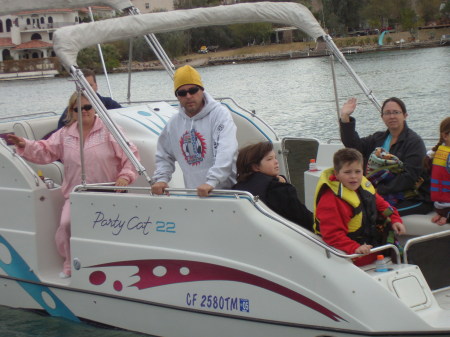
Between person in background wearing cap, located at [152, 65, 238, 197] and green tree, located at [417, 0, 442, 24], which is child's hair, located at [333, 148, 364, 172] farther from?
→ green tree, located at [417, 0, 442, 24]

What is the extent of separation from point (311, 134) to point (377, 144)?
1442 centimetres

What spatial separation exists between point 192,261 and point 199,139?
890mm

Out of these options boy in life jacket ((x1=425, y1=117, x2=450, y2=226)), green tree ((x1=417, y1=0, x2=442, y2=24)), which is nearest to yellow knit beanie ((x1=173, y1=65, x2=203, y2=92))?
boy in life jacket ((x1=425, y1=117, x2=450, y2=226))

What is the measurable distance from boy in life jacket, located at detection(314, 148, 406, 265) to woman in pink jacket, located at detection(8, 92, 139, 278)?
1.92 metres

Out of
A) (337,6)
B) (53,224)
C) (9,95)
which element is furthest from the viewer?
(337,6)

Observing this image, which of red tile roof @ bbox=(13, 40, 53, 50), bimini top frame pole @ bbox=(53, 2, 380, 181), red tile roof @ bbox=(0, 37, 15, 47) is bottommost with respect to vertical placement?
bimini top frame pole @ bbox=(53, 2, 380, 181)

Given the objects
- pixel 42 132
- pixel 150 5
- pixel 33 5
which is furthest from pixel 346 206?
pixel 150 5

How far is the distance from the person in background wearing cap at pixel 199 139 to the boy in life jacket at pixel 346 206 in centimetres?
75

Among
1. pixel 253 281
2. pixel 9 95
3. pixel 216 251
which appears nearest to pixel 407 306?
pixel 253 281

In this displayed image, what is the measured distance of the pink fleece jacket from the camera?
253 inches

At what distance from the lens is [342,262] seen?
16.0 feet

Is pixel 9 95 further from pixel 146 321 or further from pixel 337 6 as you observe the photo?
pixel 146 321

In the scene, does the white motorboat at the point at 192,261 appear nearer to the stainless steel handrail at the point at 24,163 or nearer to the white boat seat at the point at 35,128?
the stainless steel handrail at the point at 24,163

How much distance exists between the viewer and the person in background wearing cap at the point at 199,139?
5.47 meters
